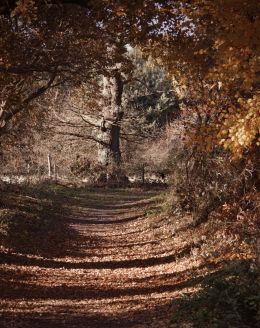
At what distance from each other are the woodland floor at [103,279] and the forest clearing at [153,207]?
0.13ft

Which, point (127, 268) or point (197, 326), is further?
point (127, 268)

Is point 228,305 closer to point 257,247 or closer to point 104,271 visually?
point 257,247

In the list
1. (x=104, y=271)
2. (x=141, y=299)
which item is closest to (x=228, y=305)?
(x=141, y=299)

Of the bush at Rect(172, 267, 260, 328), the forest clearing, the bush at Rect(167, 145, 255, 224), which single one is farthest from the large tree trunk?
the bush at Rect(172, 267, 260, 328)

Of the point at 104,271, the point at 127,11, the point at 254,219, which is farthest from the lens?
the point at 104,271

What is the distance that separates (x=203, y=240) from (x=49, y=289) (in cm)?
454

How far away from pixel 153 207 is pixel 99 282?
33.6 ft

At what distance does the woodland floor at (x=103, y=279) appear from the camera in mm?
8891

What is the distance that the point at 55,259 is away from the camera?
13.2 m

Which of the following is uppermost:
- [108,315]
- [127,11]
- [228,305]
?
[127,11]

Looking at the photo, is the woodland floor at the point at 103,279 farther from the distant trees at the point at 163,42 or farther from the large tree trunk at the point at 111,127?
the large tree trunk at the point at 111,127

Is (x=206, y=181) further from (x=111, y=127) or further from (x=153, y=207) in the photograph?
(x=111, y=127)

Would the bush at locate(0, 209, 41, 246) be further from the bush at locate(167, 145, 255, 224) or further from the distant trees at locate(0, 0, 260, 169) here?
the bush at locate(167, 145, 255, 224)

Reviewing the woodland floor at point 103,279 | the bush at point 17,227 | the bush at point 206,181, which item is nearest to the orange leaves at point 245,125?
the woodland floor at point 103,279
